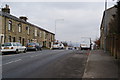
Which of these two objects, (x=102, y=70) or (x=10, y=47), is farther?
(x=10, y=47)

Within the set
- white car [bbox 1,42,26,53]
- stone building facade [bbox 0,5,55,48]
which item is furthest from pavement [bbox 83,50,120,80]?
stone building facade [bbox 0,5,55,48]

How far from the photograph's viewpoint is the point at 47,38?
6469 cm

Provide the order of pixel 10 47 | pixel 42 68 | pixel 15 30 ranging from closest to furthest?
pixel 42 68
pixel 10 47
pixel 15 30

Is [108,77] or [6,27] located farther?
[6,27]

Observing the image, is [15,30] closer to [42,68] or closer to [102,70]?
[42,68]

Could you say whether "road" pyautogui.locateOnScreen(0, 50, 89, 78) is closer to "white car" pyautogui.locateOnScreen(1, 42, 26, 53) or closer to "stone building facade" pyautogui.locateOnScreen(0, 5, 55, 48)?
"white car" pyautogui.locateOnScreen(1, 42, 26, 53)

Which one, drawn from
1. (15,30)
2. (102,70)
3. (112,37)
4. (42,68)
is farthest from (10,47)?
(102,70)

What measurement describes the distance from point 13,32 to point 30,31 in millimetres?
10003

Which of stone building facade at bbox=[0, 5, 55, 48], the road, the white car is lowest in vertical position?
the road

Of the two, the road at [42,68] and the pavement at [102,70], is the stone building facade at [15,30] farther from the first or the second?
the pavement at [102,70]

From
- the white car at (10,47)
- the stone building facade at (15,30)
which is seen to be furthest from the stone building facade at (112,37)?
the stone building facade at (15,30)

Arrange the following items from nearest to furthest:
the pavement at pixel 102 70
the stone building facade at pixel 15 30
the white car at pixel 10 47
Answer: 1. the pavement at pixel 102 70
2. the white car at pixel 10 47
3. the stone building facade at pixel 15 30

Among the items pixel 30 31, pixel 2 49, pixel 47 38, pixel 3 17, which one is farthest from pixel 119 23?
pixel 47 38

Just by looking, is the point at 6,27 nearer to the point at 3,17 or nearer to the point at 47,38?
the point at 3,17
